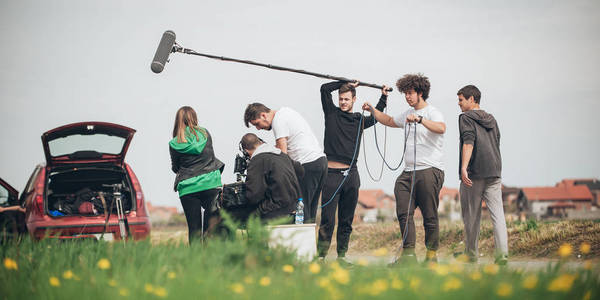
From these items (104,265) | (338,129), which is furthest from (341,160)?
(104,265)

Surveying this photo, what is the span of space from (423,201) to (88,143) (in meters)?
4.61

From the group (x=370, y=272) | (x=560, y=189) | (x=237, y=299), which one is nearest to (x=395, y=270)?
(x=370, y=272)

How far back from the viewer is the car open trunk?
8.80 meters

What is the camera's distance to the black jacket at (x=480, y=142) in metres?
7.47

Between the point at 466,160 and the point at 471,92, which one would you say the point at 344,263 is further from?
the point at 471,92

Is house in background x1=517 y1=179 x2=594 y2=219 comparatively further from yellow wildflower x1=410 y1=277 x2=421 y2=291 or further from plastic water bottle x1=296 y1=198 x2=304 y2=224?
yellow wildflower x1=410 y1=277 x2=421 y2=291

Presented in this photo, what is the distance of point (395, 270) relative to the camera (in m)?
4.63

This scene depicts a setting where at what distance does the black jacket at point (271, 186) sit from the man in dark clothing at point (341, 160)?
122 cm

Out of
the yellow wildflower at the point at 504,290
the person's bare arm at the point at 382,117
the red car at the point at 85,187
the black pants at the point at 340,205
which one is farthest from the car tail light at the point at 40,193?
the yellow wildflower at the point at 504,290

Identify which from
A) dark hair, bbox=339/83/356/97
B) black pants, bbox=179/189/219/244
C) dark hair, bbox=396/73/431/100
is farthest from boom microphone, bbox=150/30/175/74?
dark hair, bbox=396/73/431/100

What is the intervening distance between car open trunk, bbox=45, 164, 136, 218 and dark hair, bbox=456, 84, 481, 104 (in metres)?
4.46

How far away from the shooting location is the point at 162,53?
8.59 m

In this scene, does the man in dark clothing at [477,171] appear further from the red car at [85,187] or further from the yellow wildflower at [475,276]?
the red car at [85,187]

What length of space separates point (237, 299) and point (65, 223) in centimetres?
517
